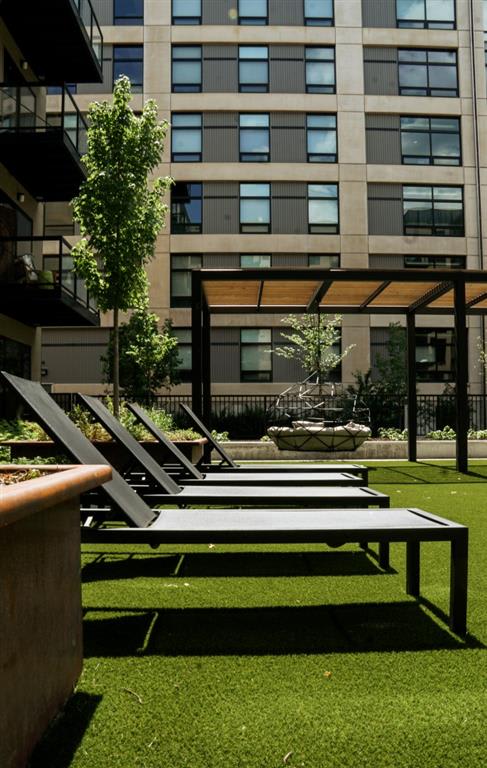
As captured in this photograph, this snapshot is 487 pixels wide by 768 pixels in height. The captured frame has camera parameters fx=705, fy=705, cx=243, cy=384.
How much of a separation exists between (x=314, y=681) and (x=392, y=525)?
3.41 ft

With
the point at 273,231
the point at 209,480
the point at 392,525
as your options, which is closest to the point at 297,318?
the point at 273,231

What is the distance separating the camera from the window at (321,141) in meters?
34.0

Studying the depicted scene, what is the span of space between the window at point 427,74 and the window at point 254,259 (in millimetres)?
10748

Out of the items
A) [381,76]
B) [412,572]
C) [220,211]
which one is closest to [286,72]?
→ [381,76]

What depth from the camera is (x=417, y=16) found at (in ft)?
115

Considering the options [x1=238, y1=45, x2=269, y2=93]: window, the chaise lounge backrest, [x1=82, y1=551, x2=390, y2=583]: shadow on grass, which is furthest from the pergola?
[x1=238, y1=45, x2=269, y2=93]: window

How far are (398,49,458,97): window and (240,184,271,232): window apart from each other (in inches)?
352

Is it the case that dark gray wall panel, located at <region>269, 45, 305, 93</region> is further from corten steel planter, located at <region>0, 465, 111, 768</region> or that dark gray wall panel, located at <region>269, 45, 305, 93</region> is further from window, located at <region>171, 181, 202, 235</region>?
corten steel planter, located at <region>0, 465, 111, 768</region>

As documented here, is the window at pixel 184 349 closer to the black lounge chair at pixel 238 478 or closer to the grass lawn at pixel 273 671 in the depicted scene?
the black lounge chair at pixel 238 478

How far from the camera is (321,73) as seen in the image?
3444 cm

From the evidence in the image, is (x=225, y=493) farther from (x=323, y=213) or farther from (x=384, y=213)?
(x=384, y=213)

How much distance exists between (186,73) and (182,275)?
10112mm

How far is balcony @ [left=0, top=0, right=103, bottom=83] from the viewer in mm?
17922

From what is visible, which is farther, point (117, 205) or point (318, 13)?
point (318, 13)
